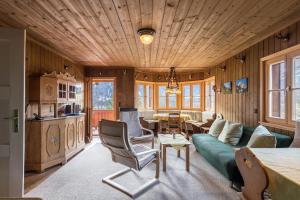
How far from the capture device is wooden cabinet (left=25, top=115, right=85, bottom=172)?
3.29 m

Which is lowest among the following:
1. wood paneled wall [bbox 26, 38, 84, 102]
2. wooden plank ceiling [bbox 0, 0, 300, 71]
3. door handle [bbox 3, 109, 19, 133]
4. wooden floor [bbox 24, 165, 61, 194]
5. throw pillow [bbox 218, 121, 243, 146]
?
wooden floor [bbox 24, 165, 61, 194]

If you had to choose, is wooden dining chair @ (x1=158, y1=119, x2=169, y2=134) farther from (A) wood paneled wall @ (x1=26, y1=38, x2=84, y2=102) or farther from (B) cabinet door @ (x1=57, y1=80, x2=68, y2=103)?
(A) wood paneled wall @ (x1=26, y1=38, x2=84, y2=102)

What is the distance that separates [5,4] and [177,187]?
3225mm

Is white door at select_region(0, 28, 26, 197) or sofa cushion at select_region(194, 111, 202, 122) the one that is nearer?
white door at select_region(0, 28, 26, 197)

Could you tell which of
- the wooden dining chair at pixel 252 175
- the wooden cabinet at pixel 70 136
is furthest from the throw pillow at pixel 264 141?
the wooden cabinet at pixel 70 136

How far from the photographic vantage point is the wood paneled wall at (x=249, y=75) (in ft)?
10.0

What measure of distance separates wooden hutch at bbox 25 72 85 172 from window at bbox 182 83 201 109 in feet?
15.5

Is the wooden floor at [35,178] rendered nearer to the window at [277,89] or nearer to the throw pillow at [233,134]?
the throw pillow at [233,134]

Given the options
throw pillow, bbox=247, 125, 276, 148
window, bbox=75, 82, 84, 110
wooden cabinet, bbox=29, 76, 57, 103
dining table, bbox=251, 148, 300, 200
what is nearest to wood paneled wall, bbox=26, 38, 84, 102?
wooden cabinet, bbox=29, 76, 57, 103

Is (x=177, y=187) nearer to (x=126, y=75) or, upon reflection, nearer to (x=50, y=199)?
(x=50, y=199)

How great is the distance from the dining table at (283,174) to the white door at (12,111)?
7.94 ft

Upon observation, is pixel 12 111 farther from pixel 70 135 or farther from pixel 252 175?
pixel 252 175

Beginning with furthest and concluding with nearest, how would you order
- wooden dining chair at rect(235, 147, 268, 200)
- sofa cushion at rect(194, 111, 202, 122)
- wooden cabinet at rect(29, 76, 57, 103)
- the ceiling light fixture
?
sofa cushion at rect(194, 111, 202, 122) → wooden cabinet at rect(29, 76, 57, 103) → the ceiling light fixture → wooden dining chair at rect(235, 147, 268, 200)

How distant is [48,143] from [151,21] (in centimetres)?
277
